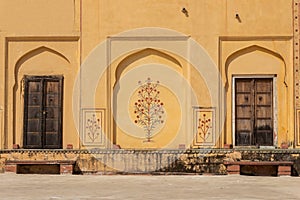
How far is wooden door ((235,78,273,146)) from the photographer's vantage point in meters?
13.6

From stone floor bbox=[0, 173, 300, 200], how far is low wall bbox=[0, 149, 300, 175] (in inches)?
13.8

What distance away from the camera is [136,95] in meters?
13.9

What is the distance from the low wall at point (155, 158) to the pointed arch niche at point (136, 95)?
0.43 meters

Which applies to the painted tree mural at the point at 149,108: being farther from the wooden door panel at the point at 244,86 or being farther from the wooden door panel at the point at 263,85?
the wooden door panel at the point at 263,85

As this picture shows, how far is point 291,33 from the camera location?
45.0 feet

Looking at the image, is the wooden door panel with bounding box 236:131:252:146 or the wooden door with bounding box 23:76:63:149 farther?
the wooden door with bounding box 23:76:63:149

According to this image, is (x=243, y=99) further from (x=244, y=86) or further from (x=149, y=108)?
(x=149, y=108)

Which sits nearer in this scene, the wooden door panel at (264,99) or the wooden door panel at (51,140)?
the wooden door panel at (264,99)

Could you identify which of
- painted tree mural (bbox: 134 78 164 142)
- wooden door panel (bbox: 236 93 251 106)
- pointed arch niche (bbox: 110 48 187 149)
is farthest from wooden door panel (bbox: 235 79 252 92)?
painted tree mural (bbox: 134 78 164 142)

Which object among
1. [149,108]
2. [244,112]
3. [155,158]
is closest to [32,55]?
[149,108]

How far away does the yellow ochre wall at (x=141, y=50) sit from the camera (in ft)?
45.1

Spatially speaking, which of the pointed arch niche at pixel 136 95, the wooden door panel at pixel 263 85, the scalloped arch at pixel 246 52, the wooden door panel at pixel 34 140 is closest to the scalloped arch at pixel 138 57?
the pointed arch niche at pixel 136 95

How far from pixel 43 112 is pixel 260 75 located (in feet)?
15.7

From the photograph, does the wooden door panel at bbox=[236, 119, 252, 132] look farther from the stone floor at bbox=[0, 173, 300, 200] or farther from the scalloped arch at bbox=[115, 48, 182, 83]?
the scalloped arch at bbox=[115, 48, 182, 83]
